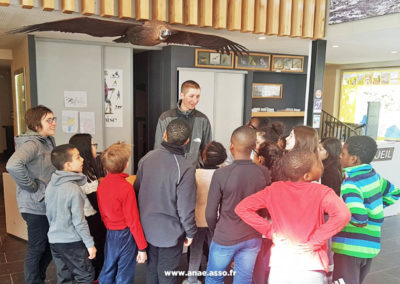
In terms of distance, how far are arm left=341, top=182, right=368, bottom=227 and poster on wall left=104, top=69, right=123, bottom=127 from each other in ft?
12.8

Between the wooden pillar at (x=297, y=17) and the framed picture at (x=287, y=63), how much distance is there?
2.21 metres

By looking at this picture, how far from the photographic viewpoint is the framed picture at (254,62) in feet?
19.2

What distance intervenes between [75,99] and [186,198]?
11.2 ft

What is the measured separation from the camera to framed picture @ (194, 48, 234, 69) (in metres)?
5.50

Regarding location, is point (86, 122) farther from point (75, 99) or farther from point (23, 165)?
point (23, 165)

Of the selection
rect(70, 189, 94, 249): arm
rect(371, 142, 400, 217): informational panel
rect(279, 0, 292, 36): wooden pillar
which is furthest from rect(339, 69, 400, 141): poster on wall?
rect(70, 189, 94, 249): arm

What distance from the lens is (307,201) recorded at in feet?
5.75

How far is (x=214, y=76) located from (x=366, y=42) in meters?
2.42

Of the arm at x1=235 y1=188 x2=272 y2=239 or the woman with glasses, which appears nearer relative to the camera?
the arm at x1=235 y1=188 x2=272 y2=239

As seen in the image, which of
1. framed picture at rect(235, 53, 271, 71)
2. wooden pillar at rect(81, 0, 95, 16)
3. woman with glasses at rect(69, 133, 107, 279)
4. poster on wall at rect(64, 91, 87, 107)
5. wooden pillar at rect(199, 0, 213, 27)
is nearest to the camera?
woman with glasses at rect(69, 133, 107, 279)

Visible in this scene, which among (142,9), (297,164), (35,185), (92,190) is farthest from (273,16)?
(35,185)

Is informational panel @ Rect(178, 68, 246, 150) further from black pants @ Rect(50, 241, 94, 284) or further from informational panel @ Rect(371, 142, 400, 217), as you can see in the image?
black pants @ Rect(50, 241, 94, 284)

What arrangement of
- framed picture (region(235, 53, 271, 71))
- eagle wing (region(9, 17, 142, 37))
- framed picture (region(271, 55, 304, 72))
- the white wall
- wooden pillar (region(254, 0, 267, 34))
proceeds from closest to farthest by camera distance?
eagle wing (region(9, 17, 142, 37)) < wooden pillar (region(254, 0, 267, 34)) < the white wall < framed picture (region(235, 53, 271, 71)) < framed picture (region(271, 55, 304, 72))

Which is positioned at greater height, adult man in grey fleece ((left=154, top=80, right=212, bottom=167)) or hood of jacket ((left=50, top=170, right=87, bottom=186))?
adult man in grey fleece ((left=154, top=80, right=212, bottom=167))
